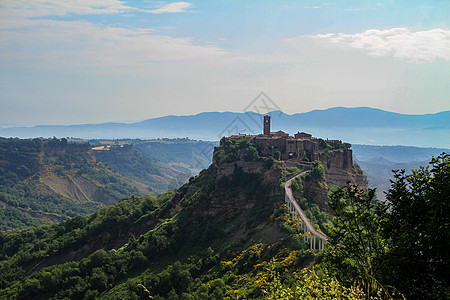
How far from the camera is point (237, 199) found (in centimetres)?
6084

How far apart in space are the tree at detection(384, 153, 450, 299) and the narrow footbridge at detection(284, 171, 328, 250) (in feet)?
63.9

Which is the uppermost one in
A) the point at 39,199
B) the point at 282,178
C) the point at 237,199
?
the point at 282,178

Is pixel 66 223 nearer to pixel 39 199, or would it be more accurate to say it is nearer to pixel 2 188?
pixel 39 199

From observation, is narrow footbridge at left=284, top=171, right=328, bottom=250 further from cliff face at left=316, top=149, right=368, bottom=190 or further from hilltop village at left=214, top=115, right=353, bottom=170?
cliff face at left=316, top=149, right=368, bottom=190

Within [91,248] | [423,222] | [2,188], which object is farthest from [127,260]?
[2,188]

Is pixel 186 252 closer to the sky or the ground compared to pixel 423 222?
closer to the ground

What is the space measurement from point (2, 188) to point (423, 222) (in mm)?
196280

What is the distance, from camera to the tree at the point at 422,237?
15.8 m

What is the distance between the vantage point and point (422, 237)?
1680cm

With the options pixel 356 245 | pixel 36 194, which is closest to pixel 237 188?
pixel 356 245

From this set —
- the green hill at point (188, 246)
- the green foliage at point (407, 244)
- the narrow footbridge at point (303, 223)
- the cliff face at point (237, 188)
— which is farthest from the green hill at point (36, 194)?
the green foliage at point (407, 244)

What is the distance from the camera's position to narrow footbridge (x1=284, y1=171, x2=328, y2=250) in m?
38.8

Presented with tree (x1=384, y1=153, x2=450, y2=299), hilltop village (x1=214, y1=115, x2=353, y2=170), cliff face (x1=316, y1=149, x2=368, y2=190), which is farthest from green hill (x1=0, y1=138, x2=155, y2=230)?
tree (x1=384, y1=153, x2=450, y2=299)

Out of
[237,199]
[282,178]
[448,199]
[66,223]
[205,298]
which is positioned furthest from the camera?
[66,223]
